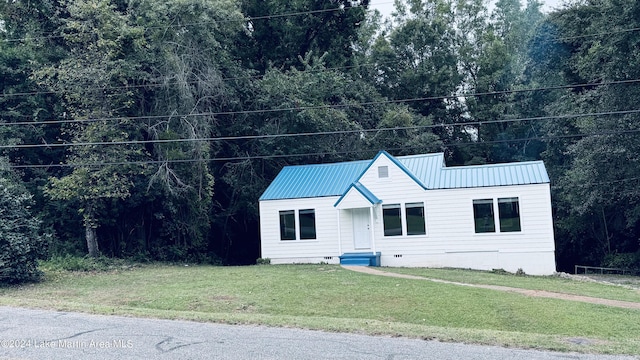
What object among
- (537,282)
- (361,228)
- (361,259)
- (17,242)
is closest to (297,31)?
(361,228)

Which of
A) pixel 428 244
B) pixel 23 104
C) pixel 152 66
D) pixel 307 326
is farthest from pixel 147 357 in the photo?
pixel 23 104

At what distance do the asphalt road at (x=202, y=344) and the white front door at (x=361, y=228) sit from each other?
1290 centimetres

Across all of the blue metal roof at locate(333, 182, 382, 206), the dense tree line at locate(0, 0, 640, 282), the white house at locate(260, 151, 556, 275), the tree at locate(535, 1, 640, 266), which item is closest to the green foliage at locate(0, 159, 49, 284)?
the dense tree line at locate(0, 0, 640, 282)

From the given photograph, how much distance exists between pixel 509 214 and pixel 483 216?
933 millimetres

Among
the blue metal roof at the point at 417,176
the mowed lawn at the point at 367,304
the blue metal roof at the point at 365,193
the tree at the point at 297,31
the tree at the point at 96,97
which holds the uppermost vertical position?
the tree at the point at 297,31

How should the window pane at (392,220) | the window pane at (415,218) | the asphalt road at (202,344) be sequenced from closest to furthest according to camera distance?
the asphalt road at (202,344) < the window pane at (415,218) < the window pane at (392,220)

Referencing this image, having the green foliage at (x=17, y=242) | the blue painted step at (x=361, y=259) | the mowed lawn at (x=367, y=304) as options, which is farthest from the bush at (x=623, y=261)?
the green foliage at (x=17, y=242)

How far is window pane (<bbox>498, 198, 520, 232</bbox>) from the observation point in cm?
2030

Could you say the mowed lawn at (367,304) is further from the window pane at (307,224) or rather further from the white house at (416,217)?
the window pane at (307,224)

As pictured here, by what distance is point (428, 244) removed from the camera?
70.2ft

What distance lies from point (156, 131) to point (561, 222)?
21.3 m

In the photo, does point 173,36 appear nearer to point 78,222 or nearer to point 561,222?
point 78,222

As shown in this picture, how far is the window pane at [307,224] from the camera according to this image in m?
22.9

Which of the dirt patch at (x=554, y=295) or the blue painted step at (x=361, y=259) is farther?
the blue painted step at (x=361, y=259)
